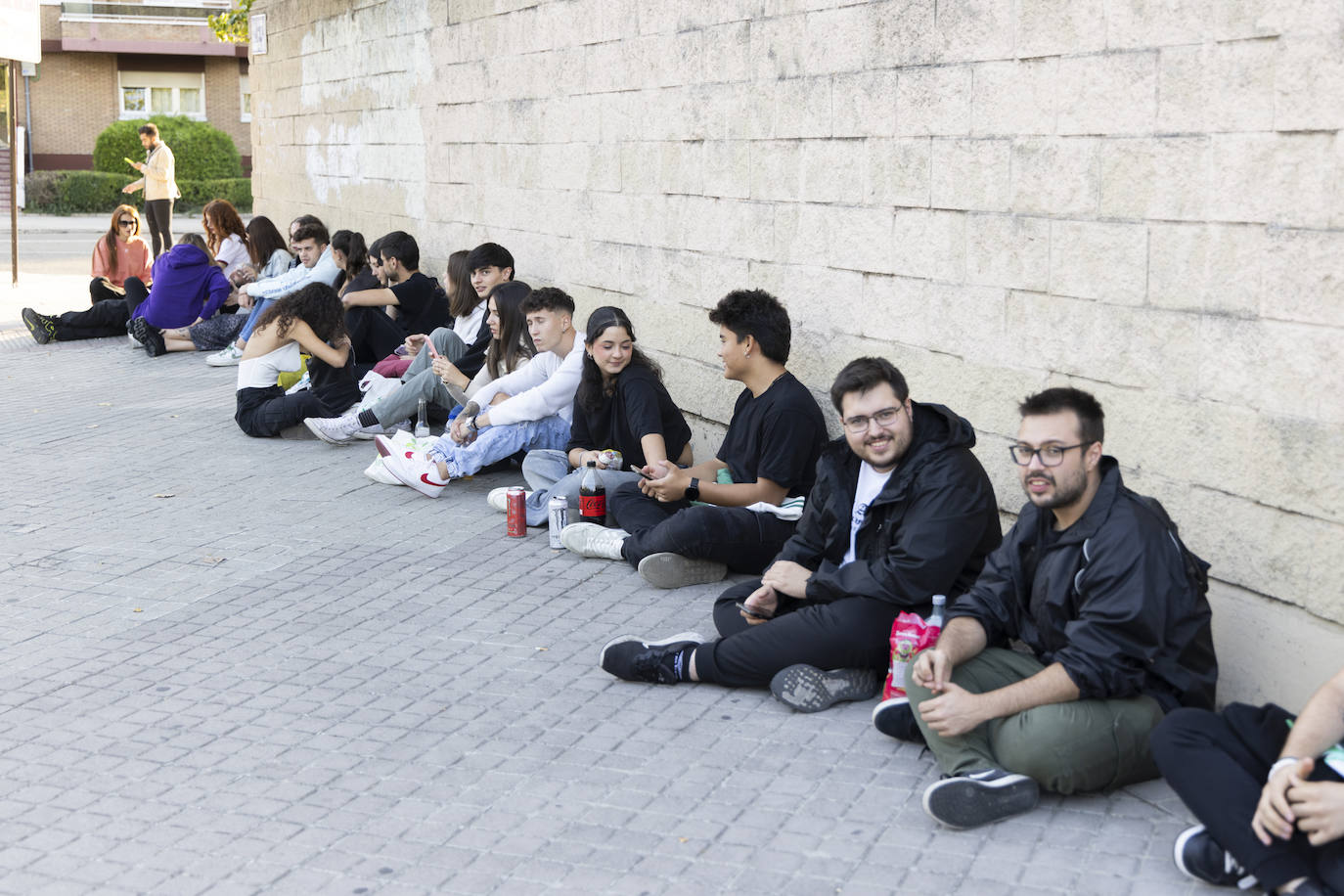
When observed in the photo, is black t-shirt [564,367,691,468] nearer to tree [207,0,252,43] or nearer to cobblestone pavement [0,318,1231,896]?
cobblestone pavement [0,318,1231,896]

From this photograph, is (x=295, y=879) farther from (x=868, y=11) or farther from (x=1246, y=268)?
(x=868, y=11)

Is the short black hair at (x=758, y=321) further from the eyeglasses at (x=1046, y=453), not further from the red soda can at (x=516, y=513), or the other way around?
the eyeglasses at (x=1046, y=453)

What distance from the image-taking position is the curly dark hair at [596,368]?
710cm

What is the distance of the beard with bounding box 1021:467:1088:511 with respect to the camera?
13.8 feet

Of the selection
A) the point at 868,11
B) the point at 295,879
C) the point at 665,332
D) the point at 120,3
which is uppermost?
the point at 120,3

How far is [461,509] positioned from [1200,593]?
4.68m

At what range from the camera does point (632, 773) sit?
4441mm

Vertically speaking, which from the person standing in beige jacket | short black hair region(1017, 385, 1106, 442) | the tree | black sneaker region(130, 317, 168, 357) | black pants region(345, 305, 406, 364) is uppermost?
the tree

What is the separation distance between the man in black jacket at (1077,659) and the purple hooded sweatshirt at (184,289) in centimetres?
1100

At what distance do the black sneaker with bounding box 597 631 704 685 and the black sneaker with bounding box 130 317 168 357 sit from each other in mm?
9938

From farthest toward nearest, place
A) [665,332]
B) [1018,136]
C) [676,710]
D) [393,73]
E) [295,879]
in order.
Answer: [393,73] < [665,332] < [1018,136] < [676,710] < [295,879]

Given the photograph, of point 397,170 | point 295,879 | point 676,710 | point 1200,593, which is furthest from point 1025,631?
point 397,170

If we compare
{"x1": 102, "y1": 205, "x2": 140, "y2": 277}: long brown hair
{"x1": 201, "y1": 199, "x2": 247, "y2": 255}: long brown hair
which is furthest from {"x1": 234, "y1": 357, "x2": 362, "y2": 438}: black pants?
{"x1": 102, "y1": 205, "x2": 140, "y2": 277}: long brown hair

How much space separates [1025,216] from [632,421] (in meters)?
2.34
